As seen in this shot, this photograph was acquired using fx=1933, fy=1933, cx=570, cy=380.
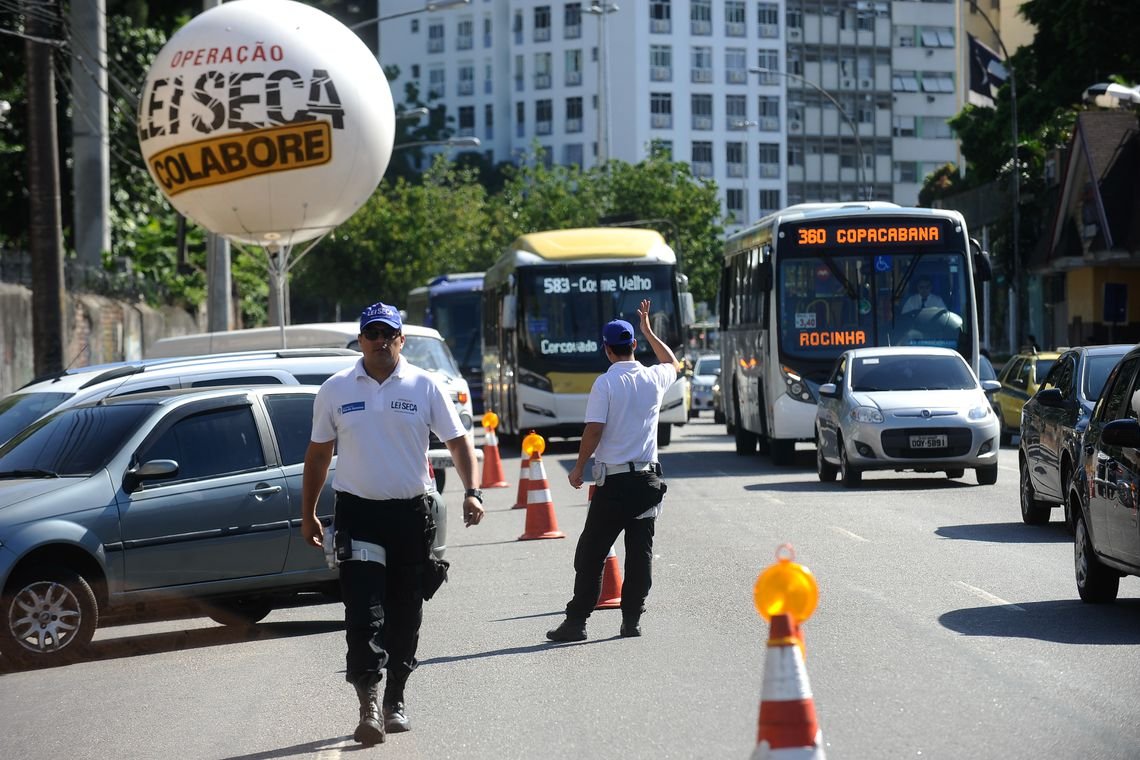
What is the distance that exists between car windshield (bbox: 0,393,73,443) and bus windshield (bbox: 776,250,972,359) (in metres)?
12.6

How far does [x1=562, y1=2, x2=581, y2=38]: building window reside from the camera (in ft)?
402

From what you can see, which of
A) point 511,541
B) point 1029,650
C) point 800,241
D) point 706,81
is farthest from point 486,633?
point 706,81

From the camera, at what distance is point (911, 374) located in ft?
76.4

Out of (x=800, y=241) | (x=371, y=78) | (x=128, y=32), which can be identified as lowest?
(x=800, y=241)

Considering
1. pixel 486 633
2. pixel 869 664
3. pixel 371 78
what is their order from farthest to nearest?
pixel 371 78 < pixel 486 633 < pixel 869 664

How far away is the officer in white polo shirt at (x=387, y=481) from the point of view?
8211mm

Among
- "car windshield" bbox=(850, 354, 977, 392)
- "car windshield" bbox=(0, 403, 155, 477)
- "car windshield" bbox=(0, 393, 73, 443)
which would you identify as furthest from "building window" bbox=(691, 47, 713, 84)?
"car windshield" bbox=(0, 403, 155, 477)

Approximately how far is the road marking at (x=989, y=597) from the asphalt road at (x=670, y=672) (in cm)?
3

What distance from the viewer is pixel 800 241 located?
26.9 metres

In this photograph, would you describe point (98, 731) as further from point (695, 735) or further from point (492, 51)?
point (492, 51)

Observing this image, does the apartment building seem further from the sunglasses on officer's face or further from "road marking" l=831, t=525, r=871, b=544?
the sunglasses on officer's face

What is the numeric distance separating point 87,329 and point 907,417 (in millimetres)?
17342

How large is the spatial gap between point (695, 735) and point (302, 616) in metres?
5.85

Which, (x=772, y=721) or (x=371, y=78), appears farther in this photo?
(x=371, y=78)
